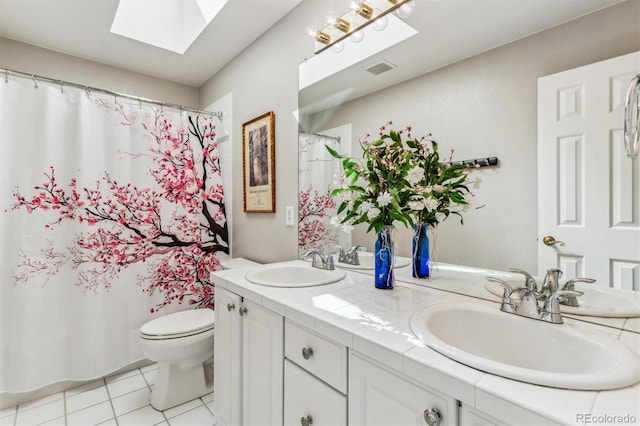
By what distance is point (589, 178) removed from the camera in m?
0.92

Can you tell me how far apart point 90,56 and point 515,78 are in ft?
8.76

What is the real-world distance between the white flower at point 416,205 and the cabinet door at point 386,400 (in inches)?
22.6

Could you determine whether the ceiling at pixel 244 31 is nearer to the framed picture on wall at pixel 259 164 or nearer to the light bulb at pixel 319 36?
the light bulb at pixel 319 36

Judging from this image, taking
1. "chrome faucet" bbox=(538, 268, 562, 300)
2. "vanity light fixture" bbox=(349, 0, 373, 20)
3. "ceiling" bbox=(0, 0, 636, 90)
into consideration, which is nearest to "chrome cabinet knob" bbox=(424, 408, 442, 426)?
"chrome faucet" bbox=(538, 268, 562, 300)

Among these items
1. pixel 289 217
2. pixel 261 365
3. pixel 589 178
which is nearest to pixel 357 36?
pixel 289 217

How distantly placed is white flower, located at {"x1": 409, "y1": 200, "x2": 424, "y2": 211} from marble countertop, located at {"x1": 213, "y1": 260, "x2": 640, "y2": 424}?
299 millimetres

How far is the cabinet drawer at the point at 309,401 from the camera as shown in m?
0.88

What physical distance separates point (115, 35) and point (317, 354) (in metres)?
2.28

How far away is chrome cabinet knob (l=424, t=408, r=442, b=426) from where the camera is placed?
25.8 inches

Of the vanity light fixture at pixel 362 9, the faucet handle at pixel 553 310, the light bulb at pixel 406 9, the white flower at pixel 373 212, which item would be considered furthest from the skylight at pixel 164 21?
the faucet handle at pixel 553 310

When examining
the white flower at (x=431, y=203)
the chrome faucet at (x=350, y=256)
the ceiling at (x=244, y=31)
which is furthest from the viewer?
the chrome faucet at (x=350, y=256)

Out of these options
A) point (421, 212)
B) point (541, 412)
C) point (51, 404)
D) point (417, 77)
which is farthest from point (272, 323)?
point (51, 404)

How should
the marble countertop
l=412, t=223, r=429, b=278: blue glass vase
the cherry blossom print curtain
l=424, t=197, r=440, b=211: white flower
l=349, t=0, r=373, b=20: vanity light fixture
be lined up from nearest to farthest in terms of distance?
the marble countertop
l=424, t=197, r=440, b=211: white flower
l=412, t=223, r=429, b=278: blue glass vase
l=349, t=0, r=373, b=20: vanity light fixture
the cherry blossom print curtain

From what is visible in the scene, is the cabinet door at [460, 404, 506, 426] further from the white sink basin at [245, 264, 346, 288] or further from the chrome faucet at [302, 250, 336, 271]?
the chrome faucet at [302, 250, 336, 271]
